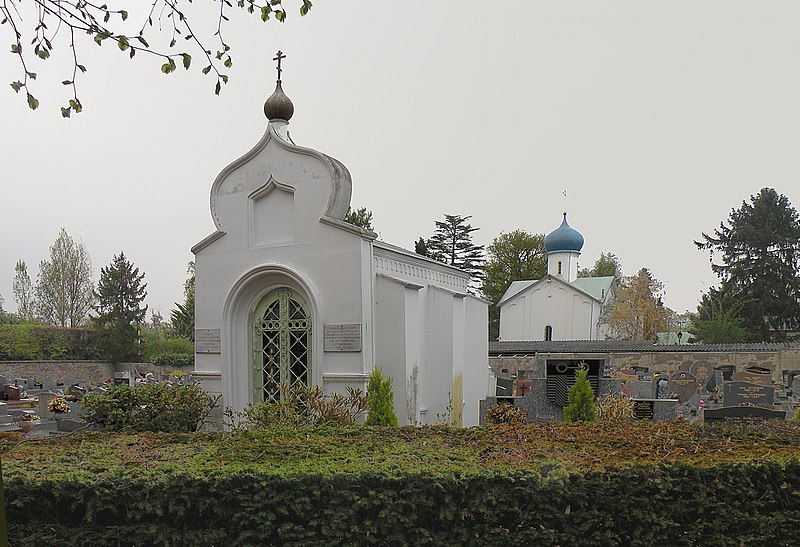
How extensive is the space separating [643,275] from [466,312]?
39.9 m

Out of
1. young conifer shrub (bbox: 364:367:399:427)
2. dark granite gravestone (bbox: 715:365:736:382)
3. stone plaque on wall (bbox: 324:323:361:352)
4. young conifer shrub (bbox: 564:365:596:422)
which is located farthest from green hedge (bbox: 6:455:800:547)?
dark granite gravestone (bbox: 715:365:736:382)

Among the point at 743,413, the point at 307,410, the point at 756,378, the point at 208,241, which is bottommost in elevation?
the point at 756,378

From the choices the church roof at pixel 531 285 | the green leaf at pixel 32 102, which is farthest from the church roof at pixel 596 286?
the green leaf at pixel 32 102

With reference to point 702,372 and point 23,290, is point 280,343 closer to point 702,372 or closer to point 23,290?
point 702,372

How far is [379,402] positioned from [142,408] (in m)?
3.84

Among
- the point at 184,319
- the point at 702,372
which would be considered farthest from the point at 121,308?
the point at 702,372

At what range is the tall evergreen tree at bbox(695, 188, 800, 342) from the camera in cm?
4231

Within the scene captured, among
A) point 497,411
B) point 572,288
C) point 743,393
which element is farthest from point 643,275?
point 497,411

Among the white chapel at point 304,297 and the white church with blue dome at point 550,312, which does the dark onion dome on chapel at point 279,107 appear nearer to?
the white chapel at point 304,297

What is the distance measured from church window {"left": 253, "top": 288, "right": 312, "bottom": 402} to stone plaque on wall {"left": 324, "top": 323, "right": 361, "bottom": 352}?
815mm

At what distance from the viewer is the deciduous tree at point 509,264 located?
56.6 meters

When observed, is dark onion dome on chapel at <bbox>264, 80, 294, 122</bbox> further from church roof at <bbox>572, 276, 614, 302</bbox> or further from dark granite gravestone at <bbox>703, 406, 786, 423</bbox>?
church roof at <bbox>572, 276, 614, 302</bbox>

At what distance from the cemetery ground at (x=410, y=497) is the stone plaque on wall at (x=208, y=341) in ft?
25.7

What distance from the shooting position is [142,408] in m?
10.3
